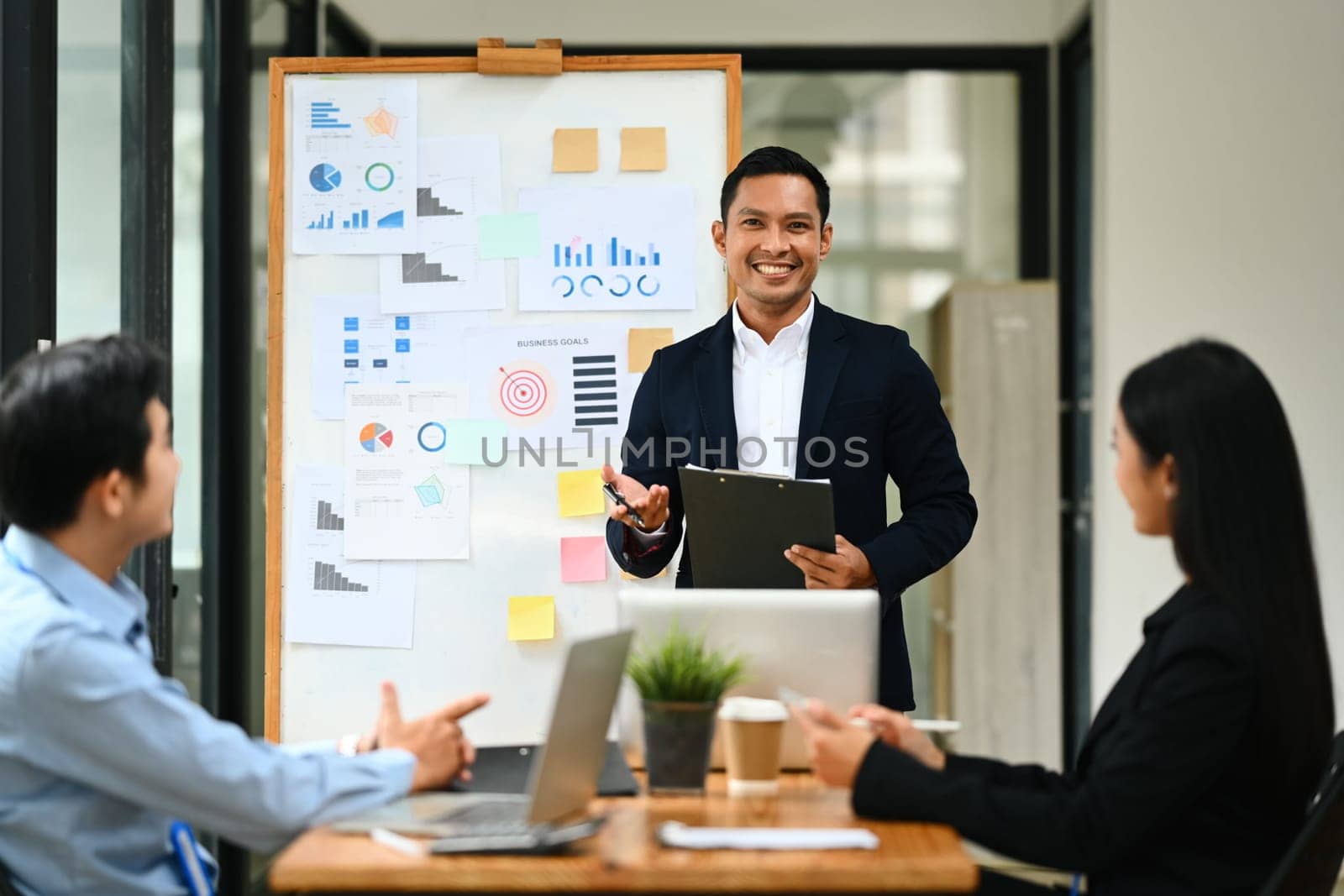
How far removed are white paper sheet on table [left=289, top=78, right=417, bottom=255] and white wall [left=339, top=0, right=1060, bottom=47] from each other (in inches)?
76.5

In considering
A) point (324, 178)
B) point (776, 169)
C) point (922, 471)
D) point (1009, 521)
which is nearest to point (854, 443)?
point (922, 471)

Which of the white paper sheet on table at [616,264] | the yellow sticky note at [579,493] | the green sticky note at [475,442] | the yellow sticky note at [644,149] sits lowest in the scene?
the yellow sticky note at [579,493]

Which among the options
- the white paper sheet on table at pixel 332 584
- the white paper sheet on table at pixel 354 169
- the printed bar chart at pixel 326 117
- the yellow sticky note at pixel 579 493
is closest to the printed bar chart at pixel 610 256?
the white paper sheet on table at pixel 354 169

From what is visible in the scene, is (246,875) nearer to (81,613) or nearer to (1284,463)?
(81,613)

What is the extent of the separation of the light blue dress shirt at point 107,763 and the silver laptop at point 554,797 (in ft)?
0.21

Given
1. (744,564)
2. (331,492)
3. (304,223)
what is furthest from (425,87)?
(744,564)

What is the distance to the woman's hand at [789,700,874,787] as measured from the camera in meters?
1.62

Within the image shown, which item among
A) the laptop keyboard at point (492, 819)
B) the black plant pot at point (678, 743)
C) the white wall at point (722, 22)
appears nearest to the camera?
the laptop keyboard at point (492, 819)

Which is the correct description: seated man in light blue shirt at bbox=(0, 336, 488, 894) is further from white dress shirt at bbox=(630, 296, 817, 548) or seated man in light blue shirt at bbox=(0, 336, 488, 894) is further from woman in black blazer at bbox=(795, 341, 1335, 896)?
white dress shirt at bbox=(630, 296, 817, 548)

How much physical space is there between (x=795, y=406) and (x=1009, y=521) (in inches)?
97.9

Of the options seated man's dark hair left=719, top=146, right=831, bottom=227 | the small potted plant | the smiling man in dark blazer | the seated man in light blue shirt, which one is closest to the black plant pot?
the small potted plant

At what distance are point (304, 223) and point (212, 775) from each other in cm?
218

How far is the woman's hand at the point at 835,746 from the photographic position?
1615mm

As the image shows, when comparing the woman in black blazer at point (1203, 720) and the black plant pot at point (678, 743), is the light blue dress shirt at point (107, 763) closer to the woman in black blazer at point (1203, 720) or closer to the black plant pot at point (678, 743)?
the black plant pot at point (678, 743)
